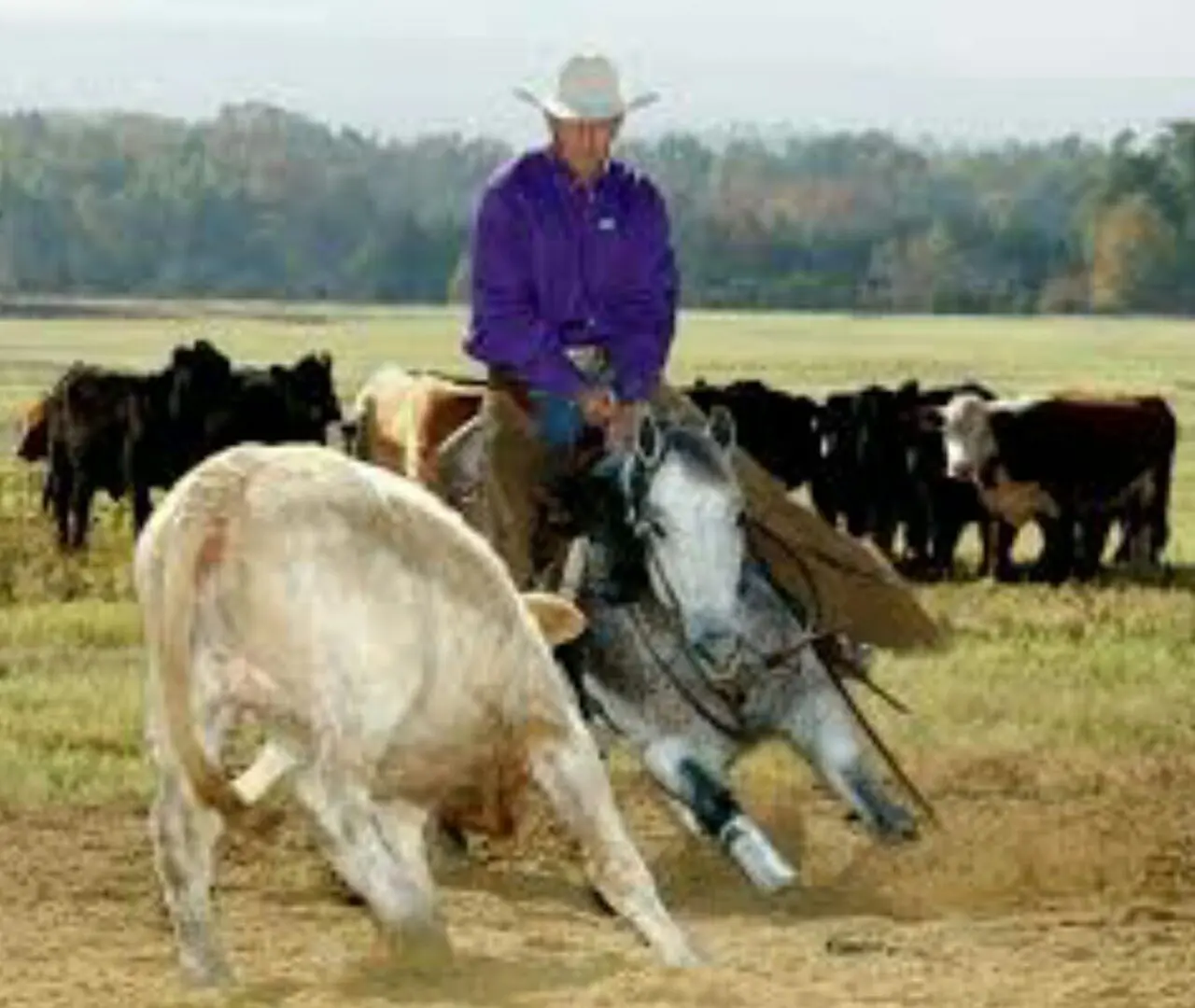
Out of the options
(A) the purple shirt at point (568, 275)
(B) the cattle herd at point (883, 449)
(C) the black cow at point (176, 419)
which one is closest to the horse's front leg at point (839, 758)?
(A) the purple shirt at point (568, 275)

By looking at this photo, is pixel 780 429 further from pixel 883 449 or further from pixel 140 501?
pixel 140 501

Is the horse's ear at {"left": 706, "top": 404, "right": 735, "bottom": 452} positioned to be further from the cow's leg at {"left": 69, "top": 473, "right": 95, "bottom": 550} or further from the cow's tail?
the cow's leg at {"left": 69, "top": 473, "right": 95, "bottom": 550}

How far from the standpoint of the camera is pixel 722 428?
29.3ft

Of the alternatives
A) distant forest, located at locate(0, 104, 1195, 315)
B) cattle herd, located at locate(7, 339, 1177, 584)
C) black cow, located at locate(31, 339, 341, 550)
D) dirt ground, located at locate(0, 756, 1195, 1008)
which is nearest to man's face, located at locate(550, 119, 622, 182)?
dirt ground, located at locate(0, 756, 1195, 1008)

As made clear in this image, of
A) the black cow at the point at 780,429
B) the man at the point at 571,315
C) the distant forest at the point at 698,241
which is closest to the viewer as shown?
the man at the point at 571,315

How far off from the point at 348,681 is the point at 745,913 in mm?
2397

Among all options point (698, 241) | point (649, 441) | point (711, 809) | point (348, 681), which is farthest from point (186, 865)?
point (698, 241)

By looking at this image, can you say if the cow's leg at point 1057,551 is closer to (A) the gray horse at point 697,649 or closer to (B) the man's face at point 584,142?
(A) the gray horse at point 697,649

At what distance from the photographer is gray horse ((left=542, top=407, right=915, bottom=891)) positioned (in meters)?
8.55

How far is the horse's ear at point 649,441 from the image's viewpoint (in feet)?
28.1

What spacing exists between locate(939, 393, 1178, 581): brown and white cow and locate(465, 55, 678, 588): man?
15.1 m

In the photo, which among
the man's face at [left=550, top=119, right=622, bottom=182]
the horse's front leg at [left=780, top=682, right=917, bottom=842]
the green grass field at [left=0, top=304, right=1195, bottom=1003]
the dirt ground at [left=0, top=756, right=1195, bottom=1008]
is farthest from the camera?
the green grass field at [left=0, top=304, right=1195, bottom=1003]

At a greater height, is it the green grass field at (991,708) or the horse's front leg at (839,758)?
the horse's front leg at (839,758)

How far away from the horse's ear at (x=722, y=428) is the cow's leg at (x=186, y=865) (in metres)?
2.31
